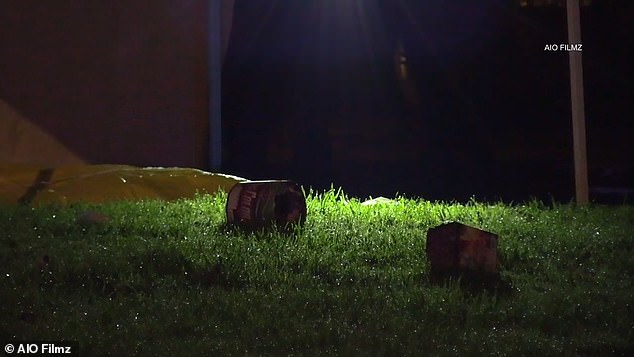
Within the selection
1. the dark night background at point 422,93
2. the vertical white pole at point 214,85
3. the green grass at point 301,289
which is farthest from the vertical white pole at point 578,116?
the vertical white pole at point 214,85

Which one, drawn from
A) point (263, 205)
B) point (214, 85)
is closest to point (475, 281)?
point (263, 205)

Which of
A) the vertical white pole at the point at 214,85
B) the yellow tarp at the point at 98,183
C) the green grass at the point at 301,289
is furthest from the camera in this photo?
the vertical white pole at the point at 214,85

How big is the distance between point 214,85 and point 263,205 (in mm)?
4950

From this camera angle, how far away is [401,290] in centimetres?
550

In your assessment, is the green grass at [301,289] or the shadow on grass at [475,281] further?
the shadow on grass at [475,281]

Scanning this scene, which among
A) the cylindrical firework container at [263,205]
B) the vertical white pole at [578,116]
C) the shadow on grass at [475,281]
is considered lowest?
the shadow on grass at [475,281]

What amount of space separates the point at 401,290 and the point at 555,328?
101cm

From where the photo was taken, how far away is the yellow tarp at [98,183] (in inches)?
368

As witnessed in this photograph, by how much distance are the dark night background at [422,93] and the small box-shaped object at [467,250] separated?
8036 mm

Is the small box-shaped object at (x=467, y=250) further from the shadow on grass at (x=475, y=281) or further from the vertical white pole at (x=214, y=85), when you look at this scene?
the vertical white pole at (x=214, y=85)

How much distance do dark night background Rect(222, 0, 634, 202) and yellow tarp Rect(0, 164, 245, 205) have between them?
371cm

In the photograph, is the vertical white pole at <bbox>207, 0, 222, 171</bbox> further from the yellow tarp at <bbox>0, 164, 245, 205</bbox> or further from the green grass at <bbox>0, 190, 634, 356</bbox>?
the green grass at <bbox>0, 190, 634, 356</bbox>

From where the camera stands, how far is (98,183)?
380 inches

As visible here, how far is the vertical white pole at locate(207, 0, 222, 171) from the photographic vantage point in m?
11.8
